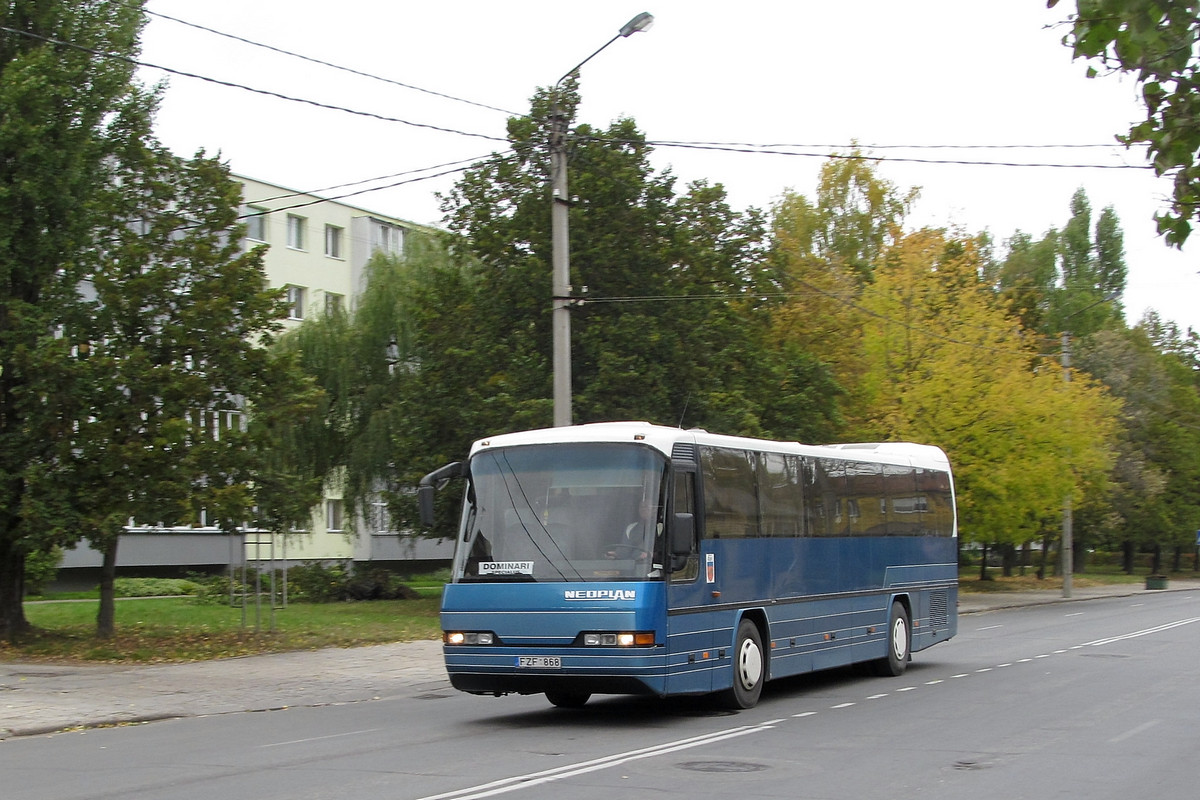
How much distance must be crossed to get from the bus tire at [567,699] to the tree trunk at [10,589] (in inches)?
463

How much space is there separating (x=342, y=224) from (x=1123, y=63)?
50.0 meters

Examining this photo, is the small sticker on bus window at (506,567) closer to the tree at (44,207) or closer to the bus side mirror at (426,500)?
the bus side mirror at (426,500)

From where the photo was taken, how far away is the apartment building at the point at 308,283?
150 feet

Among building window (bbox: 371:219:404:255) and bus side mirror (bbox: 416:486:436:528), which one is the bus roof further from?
building window (bbox: 371:219:404:255)

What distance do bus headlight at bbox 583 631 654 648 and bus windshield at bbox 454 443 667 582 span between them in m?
0.55

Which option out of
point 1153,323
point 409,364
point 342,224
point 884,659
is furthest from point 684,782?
point 1153,323

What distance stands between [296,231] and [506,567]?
42786 millimetres

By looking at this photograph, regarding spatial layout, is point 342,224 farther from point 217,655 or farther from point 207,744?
point 207,744

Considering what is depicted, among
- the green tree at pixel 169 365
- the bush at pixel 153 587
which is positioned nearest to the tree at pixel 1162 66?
the green tree at pixel 169 365

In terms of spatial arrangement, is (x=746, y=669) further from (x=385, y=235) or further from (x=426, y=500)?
(x=385, y=235)

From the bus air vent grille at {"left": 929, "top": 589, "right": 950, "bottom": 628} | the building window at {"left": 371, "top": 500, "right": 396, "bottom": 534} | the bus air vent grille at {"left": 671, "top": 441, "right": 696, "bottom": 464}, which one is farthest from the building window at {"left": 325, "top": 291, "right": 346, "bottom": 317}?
the bus air vent grille at {"left": 671, "top": 441, "right": 696, "bottom": 464}

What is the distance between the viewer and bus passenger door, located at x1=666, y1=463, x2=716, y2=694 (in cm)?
1273

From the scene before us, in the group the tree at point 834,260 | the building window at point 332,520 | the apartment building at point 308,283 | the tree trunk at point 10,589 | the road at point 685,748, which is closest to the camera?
the road at point 685,748

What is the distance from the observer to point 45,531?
2012 centimetres
